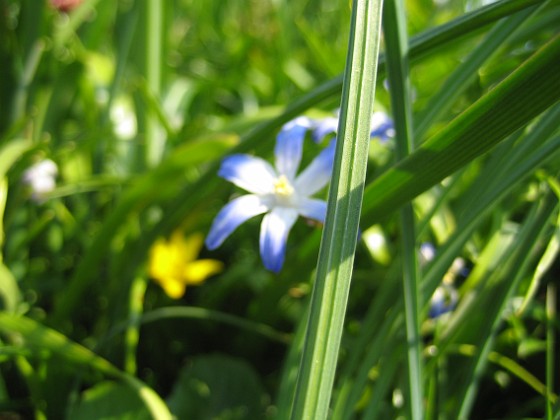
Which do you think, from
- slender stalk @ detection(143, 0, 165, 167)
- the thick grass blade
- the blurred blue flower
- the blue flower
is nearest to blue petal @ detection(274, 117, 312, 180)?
the blue flower

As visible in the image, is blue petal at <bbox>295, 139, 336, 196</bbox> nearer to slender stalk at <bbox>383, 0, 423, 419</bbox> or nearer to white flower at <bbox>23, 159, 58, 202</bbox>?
slender stalk at <bbox>383, 0, 423, 419</bbox>

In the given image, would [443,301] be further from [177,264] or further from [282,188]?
[177,264]

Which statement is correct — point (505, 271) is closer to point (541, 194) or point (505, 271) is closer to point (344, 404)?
point (541, 194)

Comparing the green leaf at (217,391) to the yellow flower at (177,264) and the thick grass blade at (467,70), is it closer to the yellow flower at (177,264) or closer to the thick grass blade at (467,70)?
the yellow flower at (177,264)

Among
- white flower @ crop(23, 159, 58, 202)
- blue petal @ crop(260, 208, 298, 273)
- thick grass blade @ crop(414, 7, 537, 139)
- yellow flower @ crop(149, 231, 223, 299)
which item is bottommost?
yellow flower @ crop(149, 231, 223, 299)

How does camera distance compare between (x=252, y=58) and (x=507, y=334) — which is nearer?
(x=507, y=334)

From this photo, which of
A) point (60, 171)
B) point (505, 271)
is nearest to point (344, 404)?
point (505, 271)

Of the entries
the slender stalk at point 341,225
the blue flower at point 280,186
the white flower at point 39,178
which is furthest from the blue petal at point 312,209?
the white flower at point 39,178
